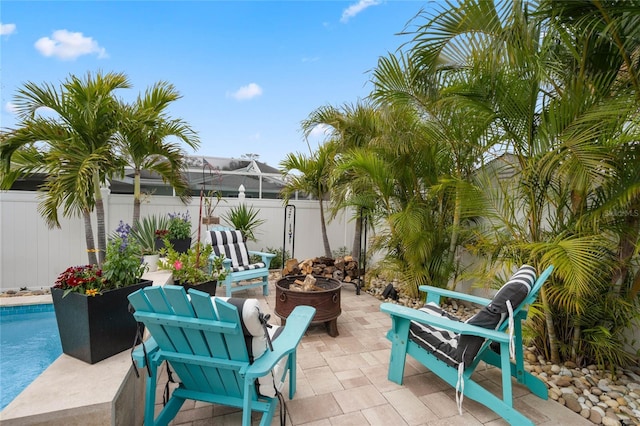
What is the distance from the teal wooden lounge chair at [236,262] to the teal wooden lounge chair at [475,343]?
256 cm

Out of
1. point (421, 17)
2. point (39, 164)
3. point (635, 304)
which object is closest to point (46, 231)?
point (39, 164)

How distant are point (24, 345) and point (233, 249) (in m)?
2.45

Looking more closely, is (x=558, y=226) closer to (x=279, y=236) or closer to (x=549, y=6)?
(x=549, y=6)

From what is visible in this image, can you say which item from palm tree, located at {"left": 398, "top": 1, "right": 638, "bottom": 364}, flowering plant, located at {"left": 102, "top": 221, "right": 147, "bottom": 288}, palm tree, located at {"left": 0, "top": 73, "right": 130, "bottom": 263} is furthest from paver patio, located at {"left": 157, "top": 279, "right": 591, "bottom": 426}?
palm tree, located at {"left": 0, "top": 73, "right": 130, "bottom": 263}

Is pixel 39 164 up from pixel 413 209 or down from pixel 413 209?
up

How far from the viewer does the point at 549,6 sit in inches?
74.3

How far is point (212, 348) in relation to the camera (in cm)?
155

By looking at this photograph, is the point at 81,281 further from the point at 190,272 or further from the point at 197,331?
the point at 190,272

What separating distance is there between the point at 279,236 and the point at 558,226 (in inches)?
204

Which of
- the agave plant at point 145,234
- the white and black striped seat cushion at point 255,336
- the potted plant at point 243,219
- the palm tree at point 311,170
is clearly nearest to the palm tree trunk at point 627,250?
the white and black striped seat cushion at point 255,336

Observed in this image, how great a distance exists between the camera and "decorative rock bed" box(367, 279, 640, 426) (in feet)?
6.33

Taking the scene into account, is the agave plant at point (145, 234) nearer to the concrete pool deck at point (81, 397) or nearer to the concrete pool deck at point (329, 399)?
the concrete pool deck at point (329, 399)

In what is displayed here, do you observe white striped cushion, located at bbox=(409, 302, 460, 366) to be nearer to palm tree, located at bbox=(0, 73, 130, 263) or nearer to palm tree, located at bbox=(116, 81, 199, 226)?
palm tree, located at bbox=(0, 73, 130, 263)

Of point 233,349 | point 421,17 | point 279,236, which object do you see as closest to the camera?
point 233,349
